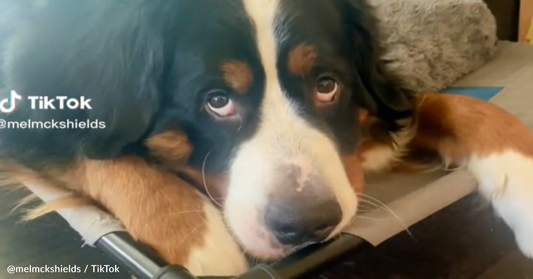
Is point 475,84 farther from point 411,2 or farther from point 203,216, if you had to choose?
point 203,216

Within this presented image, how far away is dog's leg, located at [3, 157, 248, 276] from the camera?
828 mm

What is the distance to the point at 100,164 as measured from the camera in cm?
91

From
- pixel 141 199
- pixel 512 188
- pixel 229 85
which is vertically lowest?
pixel 512 188

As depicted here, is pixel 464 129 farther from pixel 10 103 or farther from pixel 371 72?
pixel 10 103

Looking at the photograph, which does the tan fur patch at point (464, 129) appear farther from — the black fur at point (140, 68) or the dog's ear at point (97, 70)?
the dog's ear at point (97, 70)

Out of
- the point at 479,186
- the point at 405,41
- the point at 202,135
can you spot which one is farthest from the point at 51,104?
the point at 405,41

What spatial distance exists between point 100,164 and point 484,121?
552mm

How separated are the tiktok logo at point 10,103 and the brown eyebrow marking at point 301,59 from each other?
0.37 meters

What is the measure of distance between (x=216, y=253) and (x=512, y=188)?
0.42m

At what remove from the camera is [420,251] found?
116 centimetres

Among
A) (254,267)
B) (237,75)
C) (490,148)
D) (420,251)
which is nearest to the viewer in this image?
(254,267)

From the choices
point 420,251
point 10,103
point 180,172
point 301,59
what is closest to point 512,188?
point 420,251

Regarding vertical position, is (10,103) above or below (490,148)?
above

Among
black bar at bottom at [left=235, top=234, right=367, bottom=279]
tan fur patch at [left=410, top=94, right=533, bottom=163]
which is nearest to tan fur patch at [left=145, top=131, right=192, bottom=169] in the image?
black bar at bottom at [left=235, top=234, right=367, bottom=279]
